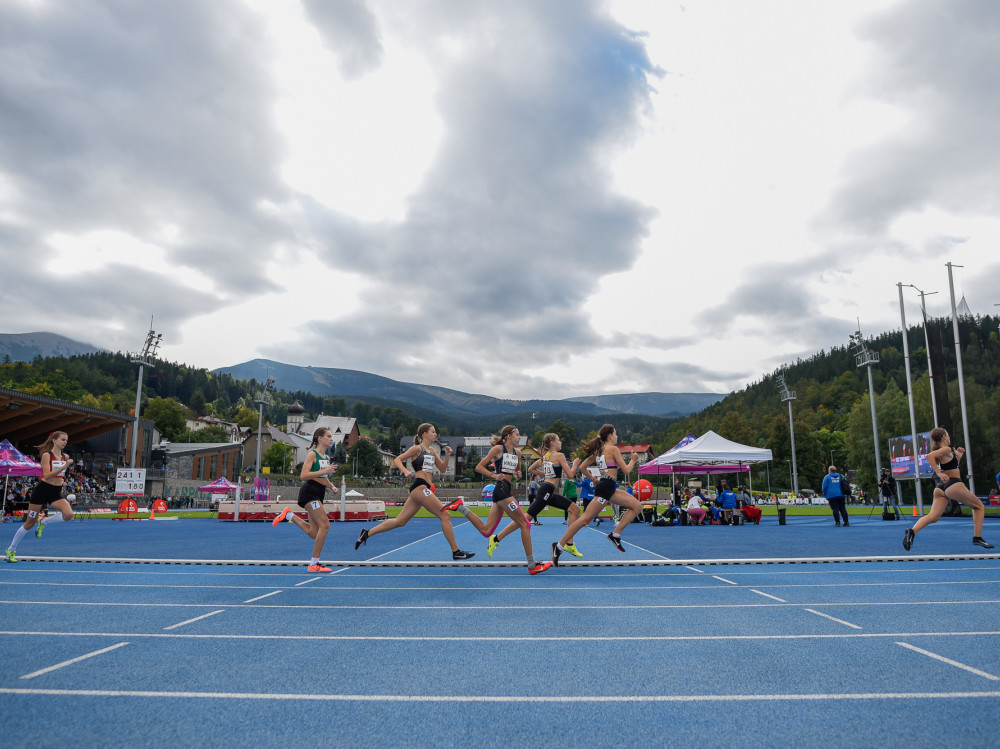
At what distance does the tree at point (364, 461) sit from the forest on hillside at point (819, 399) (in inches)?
789

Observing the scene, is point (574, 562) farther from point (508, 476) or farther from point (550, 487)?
point (508, 476)

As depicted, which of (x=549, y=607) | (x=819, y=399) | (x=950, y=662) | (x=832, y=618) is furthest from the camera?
(x=819, y=399)

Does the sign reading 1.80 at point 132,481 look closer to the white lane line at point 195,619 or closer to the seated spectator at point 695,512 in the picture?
the seated spectator at point 695,512

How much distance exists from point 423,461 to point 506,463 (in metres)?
1.28

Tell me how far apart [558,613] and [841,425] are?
393 ft

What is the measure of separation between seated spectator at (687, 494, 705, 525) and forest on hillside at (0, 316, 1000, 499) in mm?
15776

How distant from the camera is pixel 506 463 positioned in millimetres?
9328

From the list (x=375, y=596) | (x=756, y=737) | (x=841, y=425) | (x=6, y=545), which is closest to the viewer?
(x=756, y=737)

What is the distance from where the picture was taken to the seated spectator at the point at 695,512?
22.4m

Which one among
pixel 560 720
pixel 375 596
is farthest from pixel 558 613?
pixel 560 720

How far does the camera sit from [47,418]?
45.0m

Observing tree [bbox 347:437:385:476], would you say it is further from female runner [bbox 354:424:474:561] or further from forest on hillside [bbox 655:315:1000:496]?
female runner [bbox 354:424:474:561]

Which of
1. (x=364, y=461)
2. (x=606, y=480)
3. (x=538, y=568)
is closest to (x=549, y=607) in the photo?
(x=538, y=568)

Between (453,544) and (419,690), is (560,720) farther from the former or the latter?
(453,544)
